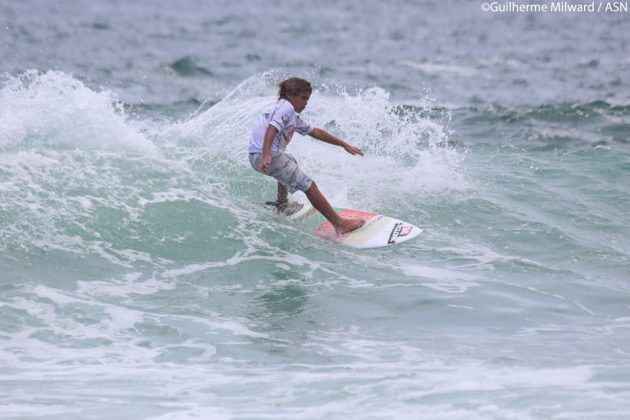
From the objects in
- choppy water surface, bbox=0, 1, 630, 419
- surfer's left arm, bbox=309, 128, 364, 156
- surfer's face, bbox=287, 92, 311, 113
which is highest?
surfer's face, bbox=287, 92, 311, 113

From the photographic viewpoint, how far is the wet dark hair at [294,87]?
30.1 ft

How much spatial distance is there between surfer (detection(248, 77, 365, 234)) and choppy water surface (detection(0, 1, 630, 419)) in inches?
19.0

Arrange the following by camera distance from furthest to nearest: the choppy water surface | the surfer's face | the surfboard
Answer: the surfboard < the surfer's face < the choppy water surface

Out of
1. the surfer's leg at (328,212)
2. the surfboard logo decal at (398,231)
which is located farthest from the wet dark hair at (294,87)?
the surfboard logo decal at (398,231)

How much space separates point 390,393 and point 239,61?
2477 cm

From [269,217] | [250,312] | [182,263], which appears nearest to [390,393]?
[250,312]

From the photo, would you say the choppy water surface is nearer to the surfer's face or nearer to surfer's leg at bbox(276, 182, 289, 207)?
surfer's leg at bbox(276, 182, 289, 207)

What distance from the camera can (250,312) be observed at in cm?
773

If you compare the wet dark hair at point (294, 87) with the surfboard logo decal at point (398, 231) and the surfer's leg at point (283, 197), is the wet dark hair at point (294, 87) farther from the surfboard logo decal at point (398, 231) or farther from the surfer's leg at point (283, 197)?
the surfboard logo decal at point (398, 231)

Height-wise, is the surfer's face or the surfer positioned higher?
the surfer's face

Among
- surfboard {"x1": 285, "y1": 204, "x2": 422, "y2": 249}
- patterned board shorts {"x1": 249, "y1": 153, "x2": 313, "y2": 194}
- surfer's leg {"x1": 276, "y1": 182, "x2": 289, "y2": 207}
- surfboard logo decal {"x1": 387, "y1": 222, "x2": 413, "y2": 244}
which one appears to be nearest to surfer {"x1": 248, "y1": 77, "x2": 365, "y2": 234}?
patterned board shorts {"x1": 249, "y1": 153, "x2": 313, "y2": 194}

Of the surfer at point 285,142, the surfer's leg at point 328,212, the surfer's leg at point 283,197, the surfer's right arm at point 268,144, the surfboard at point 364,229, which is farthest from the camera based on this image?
the surfer's leg at point 283,197

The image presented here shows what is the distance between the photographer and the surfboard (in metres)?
9.55

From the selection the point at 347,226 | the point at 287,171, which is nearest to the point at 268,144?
the point at 287,171
